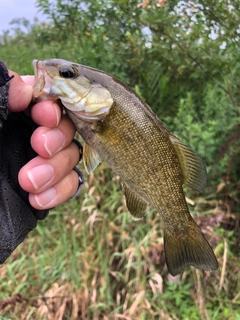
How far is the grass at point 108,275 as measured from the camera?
274cm

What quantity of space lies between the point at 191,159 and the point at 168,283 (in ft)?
5.14

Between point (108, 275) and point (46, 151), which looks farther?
point (108, 275)

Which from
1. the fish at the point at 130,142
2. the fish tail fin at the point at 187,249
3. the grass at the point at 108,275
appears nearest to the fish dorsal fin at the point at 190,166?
the fish at the point at 130,142

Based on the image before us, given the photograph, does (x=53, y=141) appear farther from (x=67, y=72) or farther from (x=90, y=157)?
(x=67, y=72)

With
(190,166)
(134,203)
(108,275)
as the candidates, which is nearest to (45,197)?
(134,203)

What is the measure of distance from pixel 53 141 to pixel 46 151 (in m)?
0.05

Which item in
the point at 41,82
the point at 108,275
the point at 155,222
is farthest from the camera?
the point at 155,222

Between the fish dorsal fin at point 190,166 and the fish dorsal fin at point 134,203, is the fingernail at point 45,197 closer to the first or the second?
the fish dorsal fin at point 134,203

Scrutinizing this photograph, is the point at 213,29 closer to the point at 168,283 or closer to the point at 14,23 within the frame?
the point at 168,283

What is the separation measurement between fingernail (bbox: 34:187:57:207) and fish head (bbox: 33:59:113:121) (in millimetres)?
321

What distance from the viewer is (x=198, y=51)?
10.6 feet

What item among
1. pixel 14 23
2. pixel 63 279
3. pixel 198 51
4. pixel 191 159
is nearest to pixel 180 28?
pixel 198 51

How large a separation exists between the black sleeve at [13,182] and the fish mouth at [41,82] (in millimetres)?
196

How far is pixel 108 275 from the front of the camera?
2.90m
